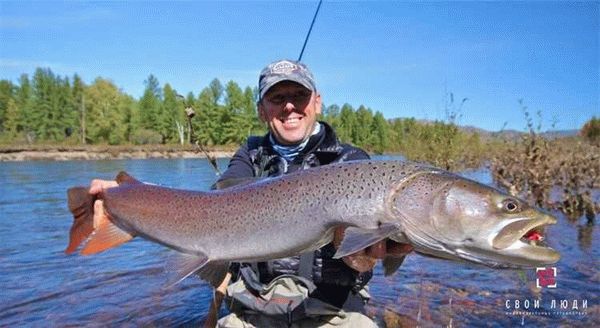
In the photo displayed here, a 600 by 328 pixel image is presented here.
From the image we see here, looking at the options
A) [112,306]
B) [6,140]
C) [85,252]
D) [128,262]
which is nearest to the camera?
[85,252]

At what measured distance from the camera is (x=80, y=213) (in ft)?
11.7

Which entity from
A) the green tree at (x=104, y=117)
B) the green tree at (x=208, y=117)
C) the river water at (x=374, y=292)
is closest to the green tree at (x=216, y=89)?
the green tree at (x=208, y=117)

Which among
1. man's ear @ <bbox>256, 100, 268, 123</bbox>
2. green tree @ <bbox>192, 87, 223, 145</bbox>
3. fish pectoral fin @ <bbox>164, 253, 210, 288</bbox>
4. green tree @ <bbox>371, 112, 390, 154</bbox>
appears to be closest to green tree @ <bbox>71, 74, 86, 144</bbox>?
green tree @ <bbox>192, 87, 223, 145</bbox>

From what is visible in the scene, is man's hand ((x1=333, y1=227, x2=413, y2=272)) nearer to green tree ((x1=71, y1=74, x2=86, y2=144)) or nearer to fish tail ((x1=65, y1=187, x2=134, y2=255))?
fish tail ((x1=65, y1=187, x2=134, y2=255))

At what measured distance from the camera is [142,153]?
→ 57.2 metres

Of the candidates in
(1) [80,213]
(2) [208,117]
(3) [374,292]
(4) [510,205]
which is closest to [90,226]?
(1) [80,213]

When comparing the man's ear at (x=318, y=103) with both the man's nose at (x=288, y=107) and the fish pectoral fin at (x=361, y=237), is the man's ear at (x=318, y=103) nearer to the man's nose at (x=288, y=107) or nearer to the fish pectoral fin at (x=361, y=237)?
the man's nose at (x=288, y=107)

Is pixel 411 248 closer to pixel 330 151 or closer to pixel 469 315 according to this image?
pixel 330 151

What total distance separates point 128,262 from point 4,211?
8.08 m

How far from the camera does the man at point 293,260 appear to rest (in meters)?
3.17

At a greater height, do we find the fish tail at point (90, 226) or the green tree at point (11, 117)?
the green tree at point (11, 117)

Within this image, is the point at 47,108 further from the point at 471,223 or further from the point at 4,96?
the point at 471,223

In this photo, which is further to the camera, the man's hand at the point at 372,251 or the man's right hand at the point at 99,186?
the man's right hand at the point at 99,186

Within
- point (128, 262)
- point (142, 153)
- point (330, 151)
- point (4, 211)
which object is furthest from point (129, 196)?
point (142, 153)
